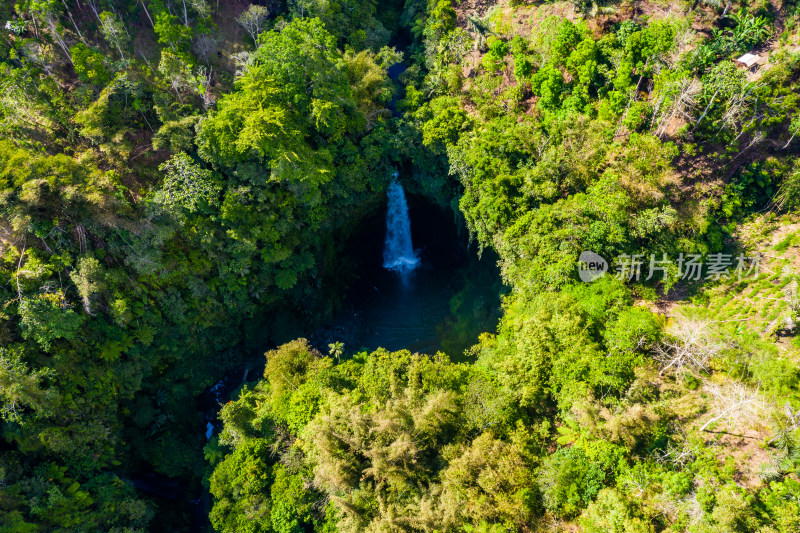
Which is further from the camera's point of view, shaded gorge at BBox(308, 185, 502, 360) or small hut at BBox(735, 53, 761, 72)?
shaded gorge at BBox(308, 185, 502, 360)

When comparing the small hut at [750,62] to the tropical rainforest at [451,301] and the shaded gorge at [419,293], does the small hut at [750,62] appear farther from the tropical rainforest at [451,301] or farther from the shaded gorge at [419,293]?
the shaded gorge at [419,293]

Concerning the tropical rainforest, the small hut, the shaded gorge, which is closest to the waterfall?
the shaded gorge

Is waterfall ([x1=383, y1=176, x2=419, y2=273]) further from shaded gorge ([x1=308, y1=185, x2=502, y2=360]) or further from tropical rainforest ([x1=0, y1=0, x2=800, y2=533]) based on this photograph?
tropical rainforest ([x1=0, y1=0, x2=800, y2=533])

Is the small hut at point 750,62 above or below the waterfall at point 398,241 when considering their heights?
above

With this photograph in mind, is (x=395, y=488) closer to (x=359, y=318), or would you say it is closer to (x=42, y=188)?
(x=359, y=318)

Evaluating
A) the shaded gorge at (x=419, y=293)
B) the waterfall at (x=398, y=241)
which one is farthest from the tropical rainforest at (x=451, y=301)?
the waterfall at (x=398, y=241)

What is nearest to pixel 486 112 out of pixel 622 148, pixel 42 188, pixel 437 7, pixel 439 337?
pixel 622 148

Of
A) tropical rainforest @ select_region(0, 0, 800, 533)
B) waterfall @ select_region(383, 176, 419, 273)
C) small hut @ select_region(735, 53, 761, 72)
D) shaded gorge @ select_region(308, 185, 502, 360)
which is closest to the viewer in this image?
tropical rainforest @ select_region(0, 0, 800, 533)
